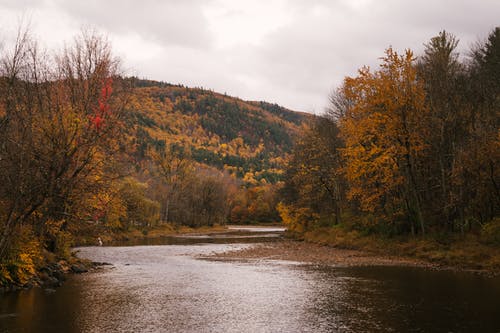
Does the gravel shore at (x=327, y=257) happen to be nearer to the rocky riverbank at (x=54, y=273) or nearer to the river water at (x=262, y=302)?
the river water at (x=262, y=302)

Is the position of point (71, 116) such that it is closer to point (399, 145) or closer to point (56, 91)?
point (56, 91)

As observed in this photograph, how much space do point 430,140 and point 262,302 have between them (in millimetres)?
23362

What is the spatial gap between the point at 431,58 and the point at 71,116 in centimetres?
2828

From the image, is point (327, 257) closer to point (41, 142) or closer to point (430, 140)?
point (430, 140)

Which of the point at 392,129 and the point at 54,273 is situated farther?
the point at 392,129

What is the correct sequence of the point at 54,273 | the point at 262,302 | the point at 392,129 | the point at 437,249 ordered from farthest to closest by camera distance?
the point at 392,129, the point at 437,249, the point at 54,273, the point at 262,302

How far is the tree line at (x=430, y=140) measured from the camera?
31.0 metres

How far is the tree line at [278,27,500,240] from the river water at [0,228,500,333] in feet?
27.5

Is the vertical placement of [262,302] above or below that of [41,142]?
below

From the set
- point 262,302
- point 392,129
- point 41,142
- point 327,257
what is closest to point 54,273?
point 41,142

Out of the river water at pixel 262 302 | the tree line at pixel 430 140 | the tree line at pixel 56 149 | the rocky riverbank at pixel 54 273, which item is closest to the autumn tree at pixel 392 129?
the tree line at pixel 430 140

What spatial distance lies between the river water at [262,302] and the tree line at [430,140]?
27.5 feet

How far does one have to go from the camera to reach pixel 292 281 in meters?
23.9

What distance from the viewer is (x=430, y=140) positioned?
1388 inches
